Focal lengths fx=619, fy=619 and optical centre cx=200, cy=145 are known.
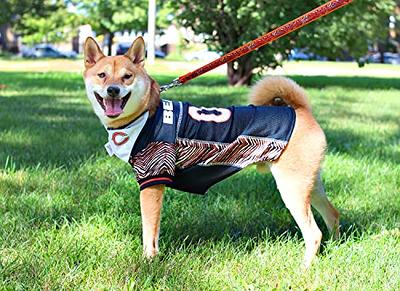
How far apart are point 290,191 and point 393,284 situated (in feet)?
2.46

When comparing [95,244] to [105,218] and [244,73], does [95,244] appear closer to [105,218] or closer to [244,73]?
[105,218]

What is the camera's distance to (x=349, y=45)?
20406 mm

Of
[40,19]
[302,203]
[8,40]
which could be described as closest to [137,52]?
[302,203]

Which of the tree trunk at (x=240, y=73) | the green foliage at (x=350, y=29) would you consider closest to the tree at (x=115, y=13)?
the green foliage at (x=350, y=29)

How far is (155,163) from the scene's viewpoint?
3316 millimetres

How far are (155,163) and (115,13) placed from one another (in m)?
36.5

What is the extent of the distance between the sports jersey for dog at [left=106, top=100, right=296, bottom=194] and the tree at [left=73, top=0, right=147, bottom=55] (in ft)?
103

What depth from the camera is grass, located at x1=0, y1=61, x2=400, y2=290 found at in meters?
3.13

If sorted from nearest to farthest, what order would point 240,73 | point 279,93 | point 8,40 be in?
point 279,93
point 240,73
point 8,40

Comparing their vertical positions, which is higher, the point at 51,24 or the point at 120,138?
the point at 120,138

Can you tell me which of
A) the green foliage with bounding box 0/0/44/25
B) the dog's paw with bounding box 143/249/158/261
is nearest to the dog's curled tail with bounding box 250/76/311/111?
the dog's paw with bounding box 143/249/158/261

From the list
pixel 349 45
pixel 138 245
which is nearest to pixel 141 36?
pixel 138 245

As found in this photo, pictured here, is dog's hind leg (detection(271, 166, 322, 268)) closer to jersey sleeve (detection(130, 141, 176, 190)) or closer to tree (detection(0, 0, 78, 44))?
jersey sleeve (detection(130, 141, 176, 190))

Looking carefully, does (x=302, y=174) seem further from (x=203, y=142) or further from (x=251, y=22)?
(x=251, y=22)
